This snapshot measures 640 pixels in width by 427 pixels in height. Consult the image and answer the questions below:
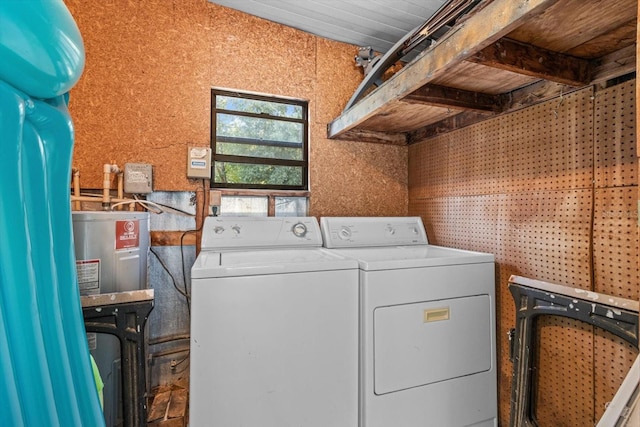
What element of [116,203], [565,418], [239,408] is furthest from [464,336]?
[116,203]

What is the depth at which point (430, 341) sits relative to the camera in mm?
1449

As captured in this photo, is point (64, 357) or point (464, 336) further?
point (464, 336)

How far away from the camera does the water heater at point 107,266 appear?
125 centimetres

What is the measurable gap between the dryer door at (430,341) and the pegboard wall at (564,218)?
200mm

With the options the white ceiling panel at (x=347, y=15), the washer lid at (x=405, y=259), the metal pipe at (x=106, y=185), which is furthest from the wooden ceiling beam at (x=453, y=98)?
the metal pipe at (x=106, y=185)

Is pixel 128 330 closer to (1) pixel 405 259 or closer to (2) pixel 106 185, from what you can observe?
(2) pixel 106 185

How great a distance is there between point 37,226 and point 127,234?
79 cm

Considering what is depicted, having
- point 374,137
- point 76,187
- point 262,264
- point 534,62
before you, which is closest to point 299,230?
point 262,264

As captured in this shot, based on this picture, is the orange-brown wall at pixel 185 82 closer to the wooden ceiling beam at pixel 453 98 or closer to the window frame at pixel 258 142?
the window frame at pixel 258 142

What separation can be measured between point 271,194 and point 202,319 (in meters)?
1.13

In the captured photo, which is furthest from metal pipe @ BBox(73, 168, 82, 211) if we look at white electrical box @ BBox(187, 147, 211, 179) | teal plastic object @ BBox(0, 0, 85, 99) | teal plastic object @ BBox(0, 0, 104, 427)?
teal plastic object @ BBox(0, 0, 85, 99)

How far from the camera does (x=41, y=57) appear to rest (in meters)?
0.60

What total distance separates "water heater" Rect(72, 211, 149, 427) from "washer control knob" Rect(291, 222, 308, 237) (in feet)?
2.85

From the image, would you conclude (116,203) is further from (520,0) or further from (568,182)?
(568,182)
